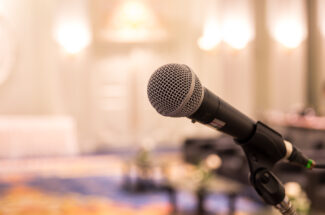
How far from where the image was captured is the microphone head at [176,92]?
1.00 meters

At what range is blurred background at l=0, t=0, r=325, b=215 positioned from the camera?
910 cm

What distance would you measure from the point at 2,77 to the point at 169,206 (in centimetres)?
686

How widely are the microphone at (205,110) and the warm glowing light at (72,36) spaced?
11089 millimetres

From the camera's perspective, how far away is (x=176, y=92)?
39.8 inches

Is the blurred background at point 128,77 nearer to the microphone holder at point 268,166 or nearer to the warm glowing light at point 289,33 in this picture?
the warm glowing light at point 289,33

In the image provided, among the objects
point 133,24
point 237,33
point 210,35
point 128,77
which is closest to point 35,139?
point 128,77

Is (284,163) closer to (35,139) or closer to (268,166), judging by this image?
(35,139)

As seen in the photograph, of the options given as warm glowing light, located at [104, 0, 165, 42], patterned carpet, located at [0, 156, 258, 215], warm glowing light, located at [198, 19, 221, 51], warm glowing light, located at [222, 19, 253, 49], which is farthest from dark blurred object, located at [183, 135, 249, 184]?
warm glowing light, located at [222, 19, 253, 49]

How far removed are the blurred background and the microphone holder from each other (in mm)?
6372

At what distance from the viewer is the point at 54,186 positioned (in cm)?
759

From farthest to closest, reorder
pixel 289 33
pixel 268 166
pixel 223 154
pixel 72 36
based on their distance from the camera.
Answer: pixel 289 33, pixel 72 36, pixel 223 154, pixel 268 166

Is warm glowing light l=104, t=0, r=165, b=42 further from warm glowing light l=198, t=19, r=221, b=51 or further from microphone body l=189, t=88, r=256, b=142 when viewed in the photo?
microphone body l=189, t=88, r=256, b=142

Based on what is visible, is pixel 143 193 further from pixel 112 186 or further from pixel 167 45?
pixel 167 45

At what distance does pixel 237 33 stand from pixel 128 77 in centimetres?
320
